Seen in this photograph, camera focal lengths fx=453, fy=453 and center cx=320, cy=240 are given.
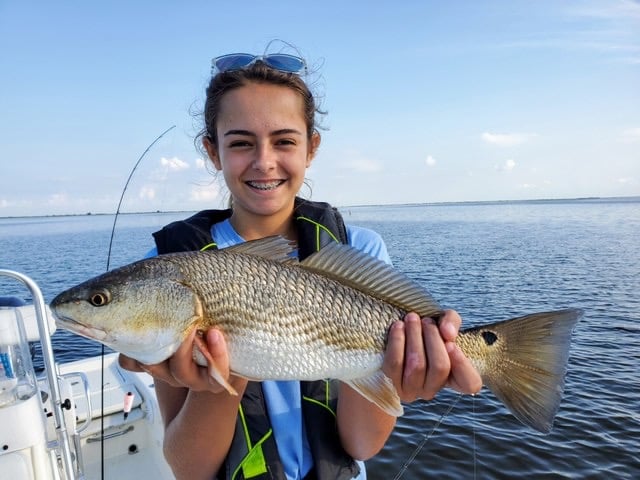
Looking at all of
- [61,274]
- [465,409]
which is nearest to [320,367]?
[465,409]

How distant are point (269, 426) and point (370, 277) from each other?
Result: 1143 mm

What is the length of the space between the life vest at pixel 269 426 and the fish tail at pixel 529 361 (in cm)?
103

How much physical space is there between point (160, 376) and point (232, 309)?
1.86 ft

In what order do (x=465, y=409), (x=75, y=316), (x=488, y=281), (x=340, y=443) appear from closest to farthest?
(x=75, y=316) < (x=340, y=443) < (x=465, y=409) < (x=488, y=281)

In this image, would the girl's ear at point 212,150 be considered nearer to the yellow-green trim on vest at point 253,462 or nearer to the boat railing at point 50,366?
the boat railing at point 50,366

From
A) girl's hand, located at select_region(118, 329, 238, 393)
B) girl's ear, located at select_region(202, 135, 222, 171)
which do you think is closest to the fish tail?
girl's hand, located at select_region(118, 329, 238, 393)

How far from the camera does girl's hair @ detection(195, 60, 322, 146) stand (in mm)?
3104

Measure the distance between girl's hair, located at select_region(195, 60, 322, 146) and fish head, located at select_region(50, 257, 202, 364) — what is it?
4.26 feet

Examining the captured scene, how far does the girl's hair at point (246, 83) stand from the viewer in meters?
3.10

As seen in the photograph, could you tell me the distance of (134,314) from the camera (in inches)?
95.3

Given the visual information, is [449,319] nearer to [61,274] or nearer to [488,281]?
[488,281]

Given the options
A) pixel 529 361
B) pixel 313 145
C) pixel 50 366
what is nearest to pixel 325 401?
pixel 529 361

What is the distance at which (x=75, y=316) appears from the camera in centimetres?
242

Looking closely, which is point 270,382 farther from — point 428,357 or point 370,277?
point 428,357
